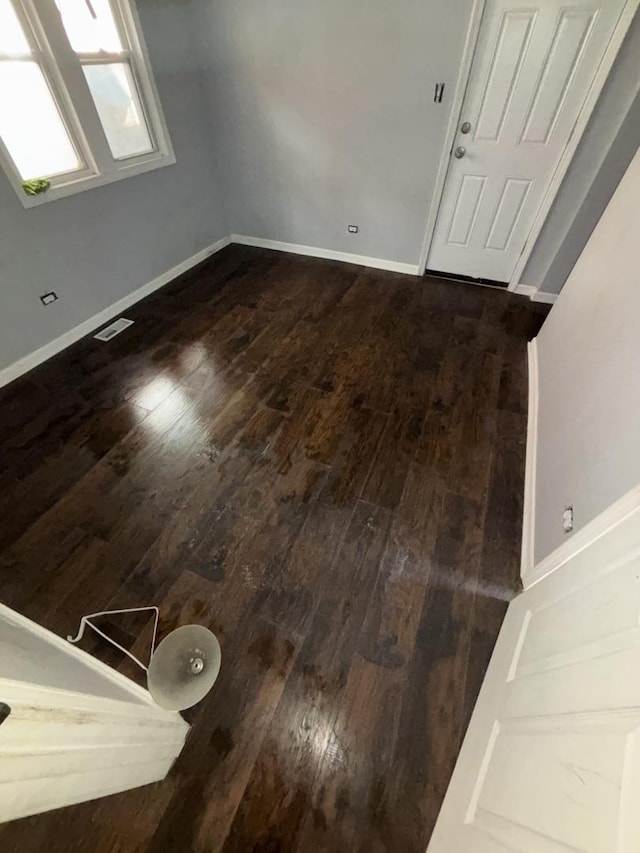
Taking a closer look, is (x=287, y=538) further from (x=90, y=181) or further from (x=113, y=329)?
(x=90, y=181)

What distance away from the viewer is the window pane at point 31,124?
1.96 meters

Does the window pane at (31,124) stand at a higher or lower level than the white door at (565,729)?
higher

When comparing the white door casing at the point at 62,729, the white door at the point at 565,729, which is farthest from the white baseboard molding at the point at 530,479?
the white door casing at the point at 62,729

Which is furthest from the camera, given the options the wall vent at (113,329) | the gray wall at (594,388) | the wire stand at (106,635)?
the wall vent at (113,329)

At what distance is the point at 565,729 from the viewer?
0.66 meters

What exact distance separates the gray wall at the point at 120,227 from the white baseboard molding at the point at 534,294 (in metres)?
2.90

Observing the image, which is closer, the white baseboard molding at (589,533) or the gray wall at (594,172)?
the white baseboard molding at (589,533)

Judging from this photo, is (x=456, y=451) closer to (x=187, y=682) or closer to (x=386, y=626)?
(x=386, y=626)

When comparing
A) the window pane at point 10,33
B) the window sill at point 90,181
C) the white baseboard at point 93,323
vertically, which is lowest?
the white baseboard at point 93,323

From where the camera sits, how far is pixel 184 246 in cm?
329

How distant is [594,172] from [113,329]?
11.5 ft

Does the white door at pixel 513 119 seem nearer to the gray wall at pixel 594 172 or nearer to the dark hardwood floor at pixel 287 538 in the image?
the gray wall at pixel 594 172


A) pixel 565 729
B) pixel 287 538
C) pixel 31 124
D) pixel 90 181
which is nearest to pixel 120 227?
pixel 90 181

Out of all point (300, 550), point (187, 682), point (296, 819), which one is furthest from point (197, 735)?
point (300, 550)
